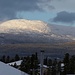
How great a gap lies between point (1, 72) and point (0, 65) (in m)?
3.18

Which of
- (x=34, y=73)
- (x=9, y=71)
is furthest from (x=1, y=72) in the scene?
(x=34, y=73)

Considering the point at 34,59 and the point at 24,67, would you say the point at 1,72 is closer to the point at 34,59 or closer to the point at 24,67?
the point at 24,67

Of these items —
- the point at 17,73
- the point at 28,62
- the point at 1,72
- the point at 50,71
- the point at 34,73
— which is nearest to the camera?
the point at 1,72

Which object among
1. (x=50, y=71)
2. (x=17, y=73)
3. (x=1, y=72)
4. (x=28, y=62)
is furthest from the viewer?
(x=28, y=62)

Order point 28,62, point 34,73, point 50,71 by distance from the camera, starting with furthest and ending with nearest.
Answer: point 28,62
point 50,71
point 34,73

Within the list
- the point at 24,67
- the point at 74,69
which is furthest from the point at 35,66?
the point at 74,69

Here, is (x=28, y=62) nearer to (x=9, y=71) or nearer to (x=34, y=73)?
(x=34, y=73)

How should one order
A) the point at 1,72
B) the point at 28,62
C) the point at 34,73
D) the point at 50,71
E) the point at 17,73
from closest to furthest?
1. the point at 1,72
2. the point at 17,73
3. the point at 34,73
4. the point at 50,71
5. the point at 28,62

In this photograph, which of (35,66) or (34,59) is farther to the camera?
(34,59)

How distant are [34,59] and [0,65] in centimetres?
5116

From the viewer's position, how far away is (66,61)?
101250 mm

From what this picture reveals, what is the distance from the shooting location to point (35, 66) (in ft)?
314

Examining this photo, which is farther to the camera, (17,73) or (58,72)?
→ (58,72)

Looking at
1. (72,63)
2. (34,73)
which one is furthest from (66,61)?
(34,73)
